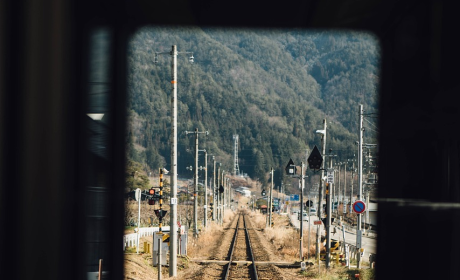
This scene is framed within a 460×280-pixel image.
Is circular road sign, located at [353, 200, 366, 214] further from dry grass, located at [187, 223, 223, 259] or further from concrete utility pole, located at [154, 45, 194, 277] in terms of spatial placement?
dry grass, located at [187, 223, 223, 259]

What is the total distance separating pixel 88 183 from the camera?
2.78 metres

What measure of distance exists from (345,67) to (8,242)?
3101 inches

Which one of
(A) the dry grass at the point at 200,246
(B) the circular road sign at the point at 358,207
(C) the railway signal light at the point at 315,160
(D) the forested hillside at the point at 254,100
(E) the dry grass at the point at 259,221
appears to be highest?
(D) the forested hillside at the point at 254,100

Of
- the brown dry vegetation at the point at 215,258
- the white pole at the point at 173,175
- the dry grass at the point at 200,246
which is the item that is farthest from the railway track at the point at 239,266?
the white pole at the point at 173,175

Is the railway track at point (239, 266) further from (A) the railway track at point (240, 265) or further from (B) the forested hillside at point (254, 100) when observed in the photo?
(B) the forested hillside at point (254, 100)

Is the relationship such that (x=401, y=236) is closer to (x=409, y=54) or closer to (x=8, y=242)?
(x=409, y=54)

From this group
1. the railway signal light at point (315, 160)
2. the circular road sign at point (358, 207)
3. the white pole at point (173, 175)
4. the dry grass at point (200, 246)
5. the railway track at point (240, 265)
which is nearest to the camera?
the white pole at point (173, 175)

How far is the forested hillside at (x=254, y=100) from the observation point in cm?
5400

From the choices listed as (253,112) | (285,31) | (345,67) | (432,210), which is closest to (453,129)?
(432,210)

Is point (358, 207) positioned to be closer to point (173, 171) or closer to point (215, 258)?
point (173, 171)

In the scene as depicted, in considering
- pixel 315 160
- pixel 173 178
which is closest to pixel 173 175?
pixel 173 178

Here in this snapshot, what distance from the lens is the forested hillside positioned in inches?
2126

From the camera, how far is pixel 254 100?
130125 mm

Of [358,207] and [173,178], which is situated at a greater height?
[173,178]
